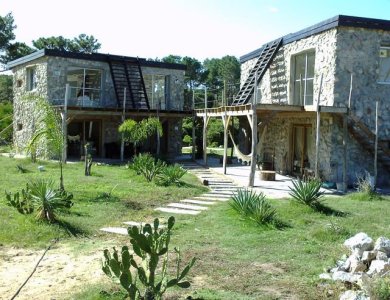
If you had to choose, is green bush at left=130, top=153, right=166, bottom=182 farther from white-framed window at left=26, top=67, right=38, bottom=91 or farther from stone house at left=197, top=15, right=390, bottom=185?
white-framed window at left=26, top=67, right=38, bottom=91

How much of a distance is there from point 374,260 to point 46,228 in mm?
5577

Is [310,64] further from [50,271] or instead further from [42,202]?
[50,271]

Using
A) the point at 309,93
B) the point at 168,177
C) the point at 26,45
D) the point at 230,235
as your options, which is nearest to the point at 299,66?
the point at 309,93

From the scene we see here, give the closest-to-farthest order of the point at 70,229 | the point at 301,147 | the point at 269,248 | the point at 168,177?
the point at 269,248, the point at 70,229, the point at 168,177, the point at 301,147

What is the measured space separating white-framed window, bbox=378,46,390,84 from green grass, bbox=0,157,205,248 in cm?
693

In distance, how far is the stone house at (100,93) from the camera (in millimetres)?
21391

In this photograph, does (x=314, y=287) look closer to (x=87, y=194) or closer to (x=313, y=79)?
(x=87, y=194)

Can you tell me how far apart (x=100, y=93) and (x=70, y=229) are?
14.7m

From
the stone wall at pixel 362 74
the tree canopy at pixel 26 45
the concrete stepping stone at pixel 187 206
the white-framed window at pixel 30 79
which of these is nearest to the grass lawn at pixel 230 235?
the concrete stepping stone at pixel 187 206

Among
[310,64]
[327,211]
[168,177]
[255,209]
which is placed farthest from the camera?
[310,64]

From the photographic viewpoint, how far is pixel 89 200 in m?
11.4

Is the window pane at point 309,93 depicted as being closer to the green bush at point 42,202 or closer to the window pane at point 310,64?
the window pane at point 310,64

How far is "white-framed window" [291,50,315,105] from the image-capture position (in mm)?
16406

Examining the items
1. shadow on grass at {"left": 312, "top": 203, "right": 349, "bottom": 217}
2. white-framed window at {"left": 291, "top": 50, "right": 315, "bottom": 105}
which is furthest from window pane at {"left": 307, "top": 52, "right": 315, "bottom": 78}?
shadow on grass at {"left": 312, "top": 203, "right": 349, "bottom": 217}
